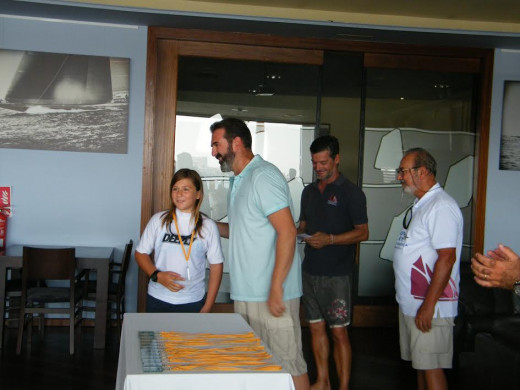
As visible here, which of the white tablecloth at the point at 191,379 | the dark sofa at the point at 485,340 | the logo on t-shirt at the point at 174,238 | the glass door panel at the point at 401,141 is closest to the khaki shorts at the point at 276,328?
the logo on t-shirt at the point at 174,238

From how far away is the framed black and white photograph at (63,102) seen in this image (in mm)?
6223

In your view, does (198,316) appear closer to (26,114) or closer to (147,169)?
(147,169)

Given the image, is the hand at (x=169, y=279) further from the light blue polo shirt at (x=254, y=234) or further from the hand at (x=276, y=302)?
the hand at (x=276, y=302)

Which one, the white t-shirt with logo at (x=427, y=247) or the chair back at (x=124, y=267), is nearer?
the white t-shirt with logo at (x=427, y=247)

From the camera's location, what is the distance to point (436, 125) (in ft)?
22.8

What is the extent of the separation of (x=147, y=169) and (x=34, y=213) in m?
1.15

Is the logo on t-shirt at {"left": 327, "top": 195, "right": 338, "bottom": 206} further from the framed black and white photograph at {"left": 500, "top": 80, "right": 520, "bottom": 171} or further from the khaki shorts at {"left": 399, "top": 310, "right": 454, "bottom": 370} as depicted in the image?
the framed black and white photograph at {"left": 500, "top": 80, "right": 520, "bottom": 171}

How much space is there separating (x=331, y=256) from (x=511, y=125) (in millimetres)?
3433

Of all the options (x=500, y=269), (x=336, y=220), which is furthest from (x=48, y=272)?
(x=500, y=269)

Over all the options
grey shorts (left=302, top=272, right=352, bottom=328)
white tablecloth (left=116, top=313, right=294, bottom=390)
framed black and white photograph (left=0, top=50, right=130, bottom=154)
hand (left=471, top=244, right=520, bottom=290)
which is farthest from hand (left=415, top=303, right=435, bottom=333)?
framed black and white photograph (left=0, top=50, right=130, bottom=154)

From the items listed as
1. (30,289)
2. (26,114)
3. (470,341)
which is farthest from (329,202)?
(26,114)

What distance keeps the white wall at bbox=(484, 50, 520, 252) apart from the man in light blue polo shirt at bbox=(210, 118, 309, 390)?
3979 mm

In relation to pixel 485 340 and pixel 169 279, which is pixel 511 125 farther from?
pixel 169 279

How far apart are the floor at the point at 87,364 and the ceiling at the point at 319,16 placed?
2.90 meters
